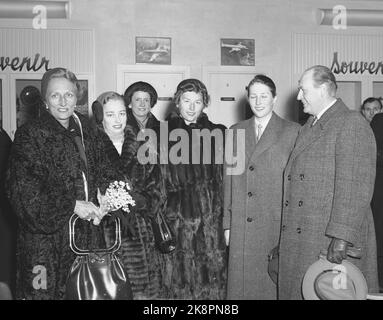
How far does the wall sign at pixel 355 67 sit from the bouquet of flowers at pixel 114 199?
539 centimetres

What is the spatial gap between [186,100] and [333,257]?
4.87ft

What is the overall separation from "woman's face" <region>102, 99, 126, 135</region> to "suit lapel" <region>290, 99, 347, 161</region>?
116 cm

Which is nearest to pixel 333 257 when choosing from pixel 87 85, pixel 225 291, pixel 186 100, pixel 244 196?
pixel 244 196

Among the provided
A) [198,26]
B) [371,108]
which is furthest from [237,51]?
[371,108]

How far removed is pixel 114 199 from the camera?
10.6 ft

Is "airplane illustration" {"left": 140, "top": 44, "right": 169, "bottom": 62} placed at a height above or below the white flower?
above

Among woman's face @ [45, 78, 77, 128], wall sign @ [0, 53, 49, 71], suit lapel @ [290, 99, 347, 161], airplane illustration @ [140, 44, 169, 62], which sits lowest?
suit lapel @ [290, 99, 347, 161]

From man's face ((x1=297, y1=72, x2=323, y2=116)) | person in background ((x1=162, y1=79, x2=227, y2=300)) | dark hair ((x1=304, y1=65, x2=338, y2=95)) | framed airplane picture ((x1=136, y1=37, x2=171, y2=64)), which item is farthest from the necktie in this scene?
framed airplane picture ((x1=136, y1=37, x2=171, y2=64))

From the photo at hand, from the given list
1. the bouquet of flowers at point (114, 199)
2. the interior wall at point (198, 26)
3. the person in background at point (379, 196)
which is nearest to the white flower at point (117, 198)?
the bouquet of flowers at point (114, 199)

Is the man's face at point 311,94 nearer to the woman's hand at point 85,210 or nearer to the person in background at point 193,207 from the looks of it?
the person in background at point 193,207

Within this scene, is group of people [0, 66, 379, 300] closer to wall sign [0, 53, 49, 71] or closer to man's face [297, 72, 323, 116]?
man's face [297, 72, 323, 116]

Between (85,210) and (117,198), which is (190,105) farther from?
(85,210)

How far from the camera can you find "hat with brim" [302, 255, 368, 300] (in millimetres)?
3016

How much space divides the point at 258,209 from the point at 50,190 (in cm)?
139
